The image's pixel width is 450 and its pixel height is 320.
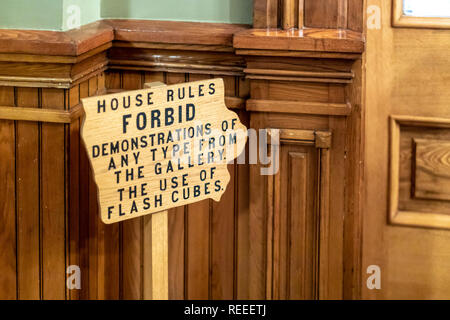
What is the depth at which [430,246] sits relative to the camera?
8.95 feet

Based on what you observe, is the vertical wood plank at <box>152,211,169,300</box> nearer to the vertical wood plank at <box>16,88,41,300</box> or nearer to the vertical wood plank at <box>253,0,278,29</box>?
the vertical wood plank at <box>16,88,41,300</box>

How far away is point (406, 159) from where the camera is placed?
271 centimetres

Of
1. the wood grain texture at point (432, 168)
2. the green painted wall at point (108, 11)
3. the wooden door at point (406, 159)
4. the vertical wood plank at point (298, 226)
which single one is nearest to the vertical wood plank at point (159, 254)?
the vertical wood plank at point (298, 226)

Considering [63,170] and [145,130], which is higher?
[145,130]

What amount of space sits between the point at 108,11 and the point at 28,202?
2.27 ft

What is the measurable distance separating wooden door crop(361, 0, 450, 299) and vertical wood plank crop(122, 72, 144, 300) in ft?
2.50

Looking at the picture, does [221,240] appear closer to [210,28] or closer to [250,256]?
[250,256]

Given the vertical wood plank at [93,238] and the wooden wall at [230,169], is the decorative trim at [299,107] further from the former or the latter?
the vertical wood plank at [93,238]

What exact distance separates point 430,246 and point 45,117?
1.30 m

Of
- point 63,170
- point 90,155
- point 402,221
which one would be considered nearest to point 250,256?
point 402,221

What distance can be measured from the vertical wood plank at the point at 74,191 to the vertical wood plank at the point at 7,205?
0.58 feet

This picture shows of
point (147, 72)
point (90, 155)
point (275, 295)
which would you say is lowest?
point (275, 295)

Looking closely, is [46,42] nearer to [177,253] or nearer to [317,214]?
[177,253]

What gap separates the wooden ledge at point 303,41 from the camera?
98.3 inches
